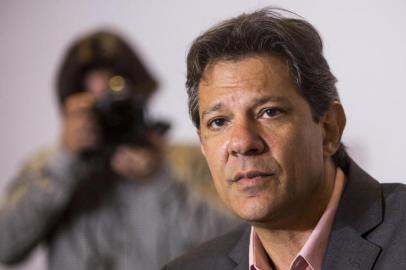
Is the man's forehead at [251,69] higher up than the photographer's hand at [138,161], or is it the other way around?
the man's forehead at [251,69]

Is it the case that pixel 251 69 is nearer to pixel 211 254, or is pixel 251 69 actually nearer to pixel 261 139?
pixel 261 139

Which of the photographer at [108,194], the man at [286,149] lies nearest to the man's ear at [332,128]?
the man at [286,149]

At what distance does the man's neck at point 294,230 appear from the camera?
1456 mm

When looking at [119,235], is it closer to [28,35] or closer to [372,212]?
[28,35]

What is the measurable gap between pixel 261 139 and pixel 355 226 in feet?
0.79

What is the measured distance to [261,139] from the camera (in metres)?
1.38

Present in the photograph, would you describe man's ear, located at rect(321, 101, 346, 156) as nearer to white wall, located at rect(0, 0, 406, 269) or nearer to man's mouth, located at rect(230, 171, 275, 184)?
man's mouth, located at rect(230, 171, 275, 184)

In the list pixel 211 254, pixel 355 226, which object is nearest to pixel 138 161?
pixel 211 254

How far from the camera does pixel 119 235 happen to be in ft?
7.98

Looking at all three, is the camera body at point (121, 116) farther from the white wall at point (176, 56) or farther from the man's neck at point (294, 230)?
the man's neck at point (294, 230)

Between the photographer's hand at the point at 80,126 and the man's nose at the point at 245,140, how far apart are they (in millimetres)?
1101

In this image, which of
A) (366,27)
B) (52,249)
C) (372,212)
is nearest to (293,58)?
(372,212)

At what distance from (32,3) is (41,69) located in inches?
11.3

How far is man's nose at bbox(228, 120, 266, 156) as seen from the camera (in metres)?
1.35
